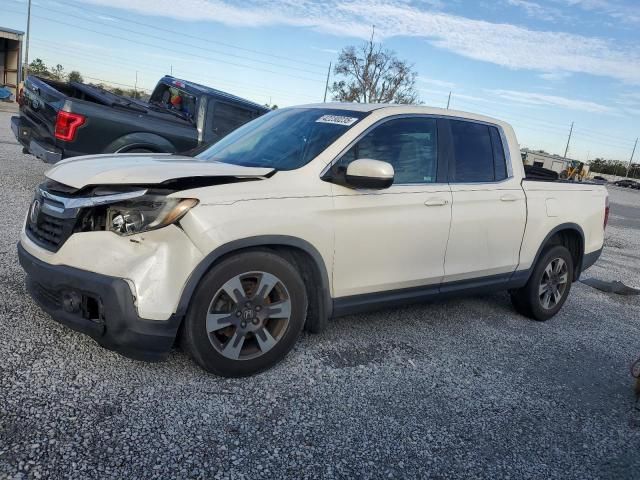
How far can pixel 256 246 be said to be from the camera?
3.27 metres

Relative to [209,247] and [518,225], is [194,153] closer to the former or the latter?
[209,247]

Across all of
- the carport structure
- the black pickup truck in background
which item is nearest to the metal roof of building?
the carport structure

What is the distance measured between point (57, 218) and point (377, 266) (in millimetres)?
2060

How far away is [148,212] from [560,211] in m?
3.95

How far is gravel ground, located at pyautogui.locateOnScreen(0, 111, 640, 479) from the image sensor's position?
2531 millimetres

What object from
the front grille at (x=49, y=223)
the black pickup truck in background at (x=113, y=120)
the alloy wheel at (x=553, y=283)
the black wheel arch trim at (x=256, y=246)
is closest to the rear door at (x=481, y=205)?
the alloy wheel at (x=553, y=283)

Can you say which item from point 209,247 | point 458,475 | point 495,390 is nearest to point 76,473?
point 209,247

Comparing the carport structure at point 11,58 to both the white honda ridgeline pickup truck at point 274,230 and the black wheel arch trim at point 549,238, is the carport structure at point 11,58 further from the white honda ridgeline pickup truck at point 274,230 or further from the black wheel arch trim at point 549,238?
the black wheel arch trim at point 549,238

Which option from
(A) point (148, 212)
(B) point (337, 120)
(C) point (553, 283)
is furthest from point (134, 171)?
(C) point (553, 283)

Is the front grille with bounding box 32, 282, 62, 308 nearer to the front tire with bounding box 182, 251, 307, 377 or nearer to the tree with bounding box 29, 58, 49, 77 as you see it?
the front tire with bounding box 182, 251, 307, 377

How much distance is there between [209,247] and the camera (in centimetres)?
302

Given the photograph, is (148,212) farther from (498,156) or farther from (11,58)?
(11,58)

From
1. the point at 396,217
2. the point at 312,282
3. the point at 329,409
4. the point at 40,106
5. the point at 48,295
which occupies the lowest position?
the point at 329,409

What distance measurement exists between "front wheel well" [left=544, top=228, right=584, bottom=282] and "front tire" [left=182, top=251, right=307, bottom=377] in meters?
3.21
